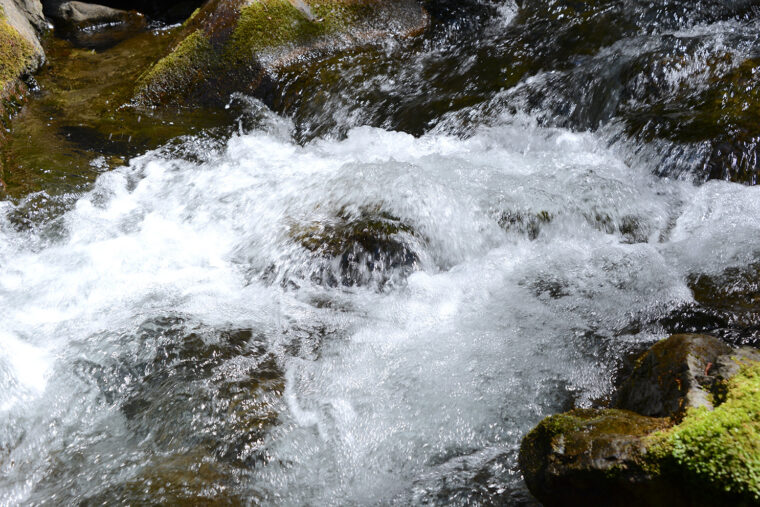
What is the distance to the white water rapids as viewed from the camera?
254 centimetres

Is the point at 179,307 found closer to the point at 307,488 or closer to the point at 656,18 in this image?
the point at 307,488

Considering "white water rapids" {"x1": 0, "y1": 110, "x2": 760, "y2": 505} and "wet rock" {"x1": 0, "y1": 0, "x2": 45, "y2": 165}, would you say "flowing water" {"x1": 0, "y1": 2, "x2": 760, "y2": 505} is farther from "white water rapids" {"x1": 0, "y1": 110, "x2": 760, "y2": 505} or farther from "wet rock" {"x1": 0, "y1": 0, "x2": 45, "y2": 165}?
"wet rock" {"x1": 0, "y1": 0, "x2": 45, "y2": 165}

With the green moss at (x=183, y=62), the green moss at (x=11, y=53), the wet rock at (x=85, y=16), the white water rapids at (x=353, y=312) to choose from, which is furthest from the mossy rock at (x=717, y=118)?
the wet rock at (x=85, y=16)

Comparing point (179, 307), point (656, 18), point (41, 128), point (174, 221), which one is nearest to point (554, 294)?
point (179, 307)

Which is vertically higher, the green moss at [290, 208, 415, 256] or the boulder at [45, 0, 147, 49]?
the boulder at [45, 0, 147, 49]

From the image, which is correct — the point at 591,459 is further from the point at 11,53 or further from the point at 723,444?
the point at 11,53

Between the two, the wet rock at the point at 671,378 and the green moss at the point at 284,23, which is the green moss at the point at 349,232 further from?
the green moss at the point at 284,23

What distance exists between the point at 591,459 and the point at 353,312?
187 cm

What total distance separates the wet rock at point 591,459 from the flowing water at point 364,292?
262mm

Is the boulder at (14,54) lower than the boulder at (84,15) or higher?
lower

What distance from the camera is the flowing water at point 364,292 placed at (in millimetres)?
2549

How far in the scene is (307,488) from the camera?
2416 millimetres

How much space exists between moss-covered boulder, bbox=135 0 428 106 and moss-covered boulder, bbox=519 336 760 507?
5814mm

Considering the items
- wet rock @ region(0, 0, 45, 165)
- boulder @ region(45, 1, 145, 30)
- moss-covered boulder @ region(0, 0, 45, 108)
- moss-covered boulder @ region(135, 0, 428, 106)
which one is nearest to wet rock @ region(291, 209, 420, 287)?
moss-covered boulder @ region(135, 0, 428, 106)
